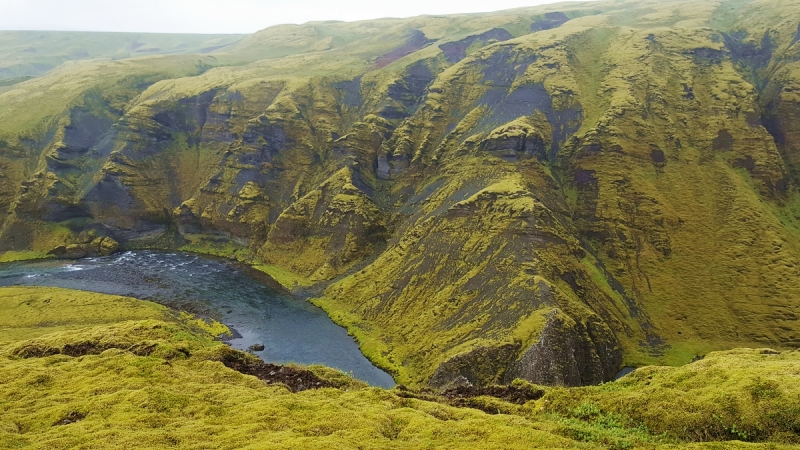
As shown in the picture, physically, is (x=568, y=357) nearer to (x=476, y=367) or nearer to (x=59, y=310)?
(x=476, y=367)

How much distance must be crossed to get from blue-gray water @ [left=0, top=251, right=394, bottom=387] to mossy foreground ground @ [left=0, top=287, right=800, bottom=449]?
33.2 m

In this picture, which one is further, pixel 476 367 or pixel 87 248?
pixel 87 248

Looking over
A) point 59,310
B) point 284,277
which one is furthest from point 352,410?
point 284,277

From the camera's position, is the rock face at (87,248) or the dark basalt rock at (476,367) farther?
the rock face at (87,248)

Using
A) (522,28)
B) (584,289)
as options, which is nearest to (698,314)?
(584,289)

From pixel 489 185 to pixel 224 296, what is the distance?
66.8 meters

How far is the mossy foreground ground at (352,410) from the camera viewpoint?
2770 cm

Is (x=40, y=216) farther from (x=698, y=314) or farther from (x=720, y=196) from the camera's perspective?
(x=720, y=196)

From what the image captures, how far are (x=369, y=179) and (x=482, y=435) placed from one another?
108539mm

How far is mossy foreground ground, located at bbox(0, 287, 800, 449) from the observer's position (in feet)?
90.9

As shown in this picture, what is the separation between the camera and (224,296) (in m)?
106

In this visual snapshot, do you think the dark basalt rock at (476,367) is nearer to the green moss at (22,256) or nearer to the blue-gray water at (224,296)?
the blue-gray water at (224,296)

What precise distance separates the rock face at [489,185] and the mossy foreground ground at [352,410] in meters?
28.9

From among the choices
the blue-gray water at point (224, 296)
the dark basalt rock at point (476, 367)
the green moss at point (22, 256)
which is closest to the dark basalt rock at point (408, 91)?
the blue-gray water at point (224, 296)
